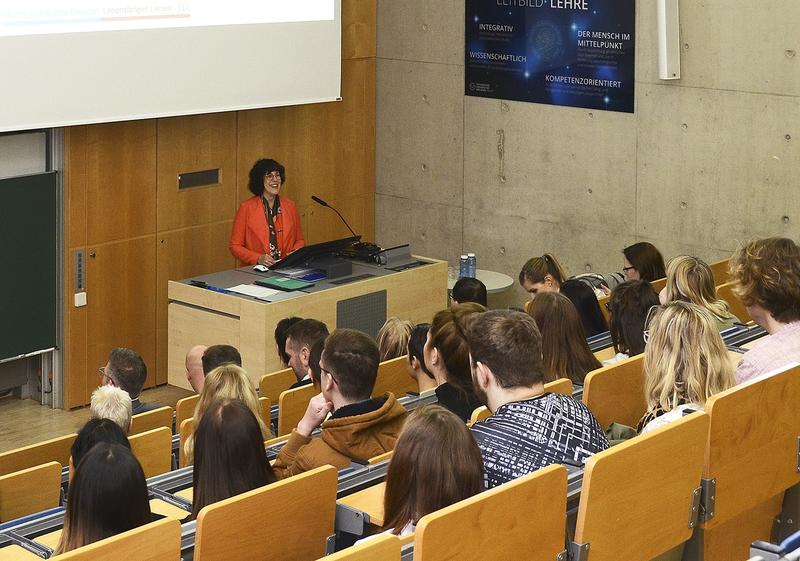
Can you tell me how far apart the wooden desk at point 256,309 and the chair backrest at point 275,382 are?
1.53 m

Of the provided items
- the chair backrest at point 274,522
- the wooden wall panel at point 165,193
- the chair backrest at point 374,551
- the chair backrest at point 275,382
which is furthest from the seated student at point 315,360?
the wooden wall panel at point 165,193

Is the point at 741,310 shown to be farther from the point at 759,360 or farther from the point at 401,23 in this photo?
the point at 401,23

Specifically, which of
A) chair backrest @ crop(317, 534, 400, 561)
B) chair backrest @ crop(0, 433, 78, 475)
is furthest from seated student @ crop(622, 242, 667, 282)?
chair backrest @ crop(317, 534, 400, 561)

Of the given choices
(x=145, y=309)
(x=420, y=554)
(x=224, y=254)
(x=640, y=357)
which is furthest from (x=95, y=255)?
(x=420, y=554)

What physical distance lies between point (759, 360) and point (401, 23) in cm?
582

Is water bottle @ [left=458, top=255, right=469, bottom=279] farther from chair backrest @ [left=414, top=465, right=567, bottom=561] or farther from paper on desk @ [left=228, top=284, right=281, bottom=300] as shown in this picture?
chair backrest @ [left=414, top=465, right=567, bottom=561]

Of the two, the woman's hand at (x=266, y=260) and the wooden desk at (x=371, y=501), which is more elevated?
the woman's hand at (x=266, y=260)

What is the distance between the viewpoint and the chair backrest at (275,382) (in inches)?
219

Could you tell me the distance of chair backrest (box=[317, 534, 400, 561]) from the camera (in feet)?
7.80

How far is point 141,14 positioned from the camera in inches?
300

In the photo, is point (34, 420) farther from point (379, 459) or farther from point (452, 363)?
point (379, 459)

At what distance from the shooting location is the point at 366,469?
3467mm

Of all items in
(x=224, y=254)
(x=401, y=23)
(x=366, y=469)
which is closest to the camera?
(x=366, y=469)

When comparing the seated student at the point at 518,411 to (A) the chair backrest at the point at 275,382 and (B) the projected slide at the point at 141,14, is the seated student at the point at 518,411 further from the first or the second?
(B) the projected slide at the point at 141,14
